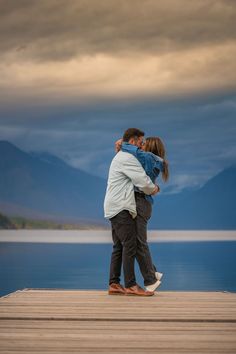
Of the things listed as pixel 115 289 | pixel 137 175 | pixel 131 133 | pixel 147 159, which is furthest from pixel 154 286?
pixel 131 133

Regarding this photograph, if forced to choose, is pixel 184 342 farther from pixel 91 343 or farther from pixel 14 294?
pixel 14 294

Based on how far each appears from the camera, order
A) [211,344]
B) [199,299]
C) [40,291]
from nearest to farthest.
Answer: [211,344] → [199,299] → [40,291]

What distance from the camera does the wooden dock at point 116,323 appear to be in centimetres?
546

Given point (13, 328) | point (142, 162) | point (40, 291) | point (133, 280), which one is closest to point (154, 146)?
point (142, 162)

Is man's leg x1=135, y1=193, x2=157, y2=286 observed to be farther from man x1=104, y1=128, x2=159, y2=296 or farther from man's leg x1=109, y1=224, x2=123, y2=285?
man's leg x1=109, y1=224, x2=123, y2=285

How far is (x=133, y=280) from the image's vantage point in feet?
29.1

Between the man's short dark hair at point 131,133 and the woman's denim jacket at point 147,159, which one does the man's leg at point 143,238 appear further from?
the man's short dark hair at point 131,133

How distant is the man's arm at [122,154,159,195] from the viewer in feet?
28.1

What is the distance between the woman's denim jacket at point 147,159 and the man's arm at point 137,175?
72mm

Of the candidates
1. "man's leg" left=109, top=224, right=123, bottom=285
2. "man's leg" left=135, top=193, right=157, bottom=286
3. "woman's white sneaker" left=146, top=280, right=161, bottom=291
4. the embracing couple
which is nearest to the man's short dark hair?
the embracing couple

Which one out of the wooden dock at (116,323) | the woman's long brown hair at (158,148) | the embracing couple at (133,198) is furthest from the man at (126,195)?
the wooden dock at (116,323)

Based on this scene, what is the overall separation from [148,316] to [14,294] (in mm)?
2412

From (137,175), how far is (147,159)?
0.24 m

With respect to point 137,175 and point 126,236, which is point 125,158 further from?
point 126,236
